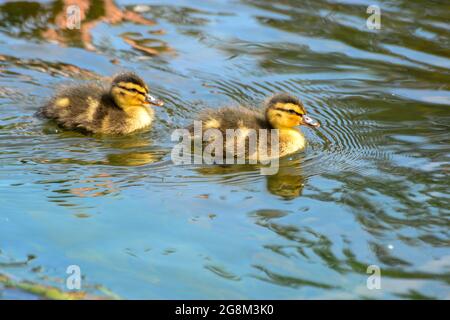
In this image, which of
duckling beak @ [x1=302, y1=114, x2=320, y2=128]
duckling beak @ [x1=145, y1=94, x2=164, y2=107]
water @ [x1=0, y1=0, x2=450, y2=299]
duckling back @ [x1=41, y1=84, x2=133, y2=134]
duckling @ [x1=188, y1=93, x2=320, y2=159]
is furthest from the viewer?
duckling beak @ [x1=145, y1=94, x2=164, y2=107]

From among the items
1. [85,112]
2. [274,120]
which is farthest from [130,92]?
[274,120]

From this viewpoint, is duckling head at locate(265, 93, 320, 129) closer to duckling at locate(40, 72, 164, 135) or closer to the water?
the water

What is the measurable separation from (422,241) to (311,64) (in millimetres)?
2684

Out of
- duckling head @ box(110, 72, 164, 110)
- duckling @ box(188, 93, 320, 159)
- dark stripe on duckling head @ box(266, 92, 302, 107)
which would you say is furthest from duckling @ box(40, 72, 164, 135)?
dark stripe on duckling head @ box(266, 92, 302, 107)

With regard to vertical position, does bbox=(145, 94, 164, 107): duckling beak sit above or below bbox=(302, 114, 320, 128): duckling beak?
above

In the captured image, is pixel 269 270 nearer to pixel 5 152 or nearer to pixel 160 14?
pixel 5 152

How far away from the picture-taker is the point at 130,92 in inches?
219

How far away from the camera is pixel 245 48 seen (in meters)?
6.87

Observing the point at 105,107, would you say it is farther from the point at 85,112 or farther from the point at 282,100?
the point at 282,100

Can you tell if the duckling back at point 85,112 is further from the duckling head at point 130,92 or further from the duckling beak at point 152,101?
the duckling beak at point 152,101

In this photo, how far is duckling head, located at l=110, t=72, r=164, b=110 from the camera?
5.53 meters

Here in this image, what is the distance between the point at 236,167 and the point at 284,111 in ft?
1.62

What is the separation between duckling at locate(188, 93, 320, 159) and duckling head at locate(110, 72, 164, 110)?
0.42 meters

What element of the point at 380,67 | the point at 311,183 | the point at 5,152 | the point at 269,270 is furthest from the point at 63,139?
the point at 380,67
